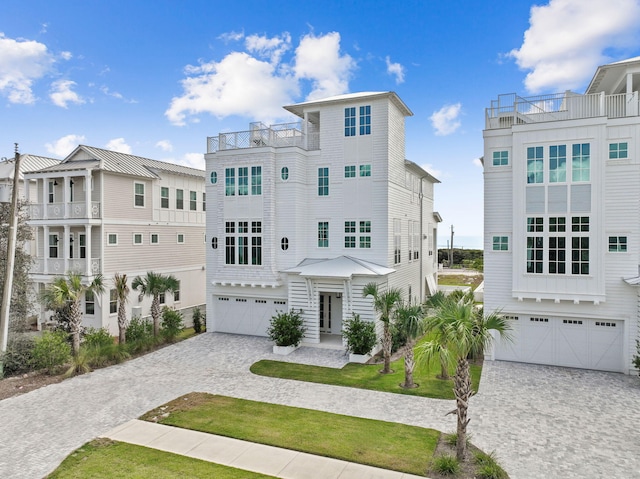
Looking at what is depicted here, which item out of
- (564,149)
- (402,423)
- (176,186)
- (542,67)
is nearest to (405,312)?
(402,423)

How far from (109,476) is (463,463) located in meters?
7.38

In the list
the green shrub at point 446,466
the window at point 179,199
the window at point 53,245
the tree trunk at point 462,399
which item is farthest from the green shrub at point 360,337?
the window at point 53,245

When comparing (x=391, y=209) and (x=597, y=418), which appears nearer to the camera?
(x=597, y=418)

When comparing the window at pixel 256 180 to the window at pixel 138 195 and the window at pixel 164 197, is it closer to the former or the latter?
the window at pixel 138 195

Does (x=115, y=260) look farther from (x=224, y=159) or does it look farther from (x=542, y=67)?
(x=542, y=67)

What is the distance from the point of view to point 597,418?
10.9 meters

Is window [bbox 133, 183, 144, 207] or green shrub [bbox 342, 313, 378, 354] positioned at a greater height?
window [bbox 133, 183, 144, 207]

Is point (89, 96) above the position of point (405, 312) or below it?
above

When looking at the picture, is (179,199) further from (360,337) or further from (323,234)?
(360,337)

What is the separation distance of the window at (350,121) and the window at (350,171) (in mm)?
1564

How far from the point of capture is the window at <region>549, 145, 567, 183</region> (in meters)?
15.1

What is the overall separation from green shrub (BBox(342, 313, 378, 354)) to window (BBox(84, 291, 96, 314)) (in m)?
13.8

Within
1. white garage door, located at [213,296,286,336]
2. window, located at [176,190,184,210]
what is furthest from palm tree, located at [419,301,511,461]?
window, located at [176,190,184,210]

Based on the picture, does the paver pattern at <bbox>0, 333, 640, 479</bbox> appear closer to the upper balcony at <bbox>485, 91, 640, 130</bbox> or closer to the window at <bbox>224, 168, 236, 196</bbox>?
the window at <bbox>224, 168, 236, 196</bbox>
